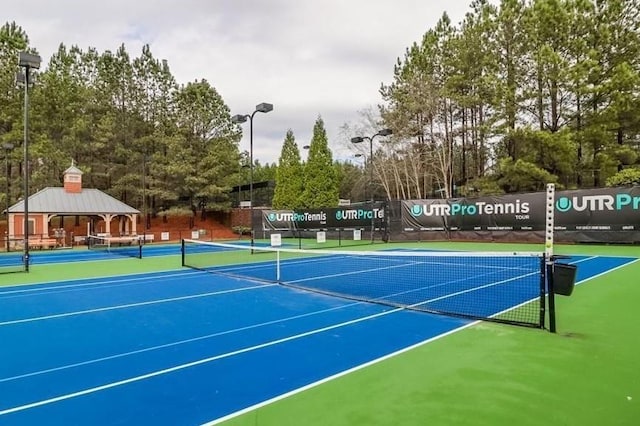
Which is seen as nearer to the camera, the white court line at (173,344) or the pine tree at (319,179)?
the white court line at (173,344)

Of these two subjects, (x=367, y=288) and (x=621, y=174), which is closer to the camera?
(x=367, y=288)

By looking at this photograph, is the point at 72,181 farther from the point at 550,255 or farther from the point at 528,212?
the point at 550,255

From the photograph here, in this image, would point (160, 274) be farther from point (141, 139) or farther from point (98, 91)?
point (98, 91)

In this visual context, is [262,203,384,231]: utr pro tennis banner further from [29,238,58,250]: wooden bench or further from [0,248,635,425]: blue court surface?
[0,248,635,425]: blue court surface

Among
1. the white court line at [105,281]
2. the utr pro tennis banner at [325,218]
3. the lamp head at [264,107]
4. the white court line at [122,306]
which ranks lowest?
the white court line at [105,281]

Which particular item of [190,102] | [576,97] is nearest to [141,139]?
[190,102]

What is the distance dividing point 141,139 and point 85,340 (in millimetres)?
34937

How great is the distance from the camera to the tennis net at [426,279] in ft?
22.4

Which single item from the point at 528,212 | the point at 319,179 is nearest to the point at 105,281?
the point at 528,212

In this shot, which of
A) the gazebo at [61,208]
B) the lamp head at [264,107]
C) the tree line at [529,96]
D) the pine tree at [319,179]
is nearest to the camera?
the lamp head at [264,107]

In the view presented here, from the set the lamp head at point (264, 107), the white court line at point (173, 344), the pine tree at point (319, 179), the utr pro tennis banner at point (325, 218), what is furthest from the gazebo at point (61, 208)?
the white court line at point (173, 344)

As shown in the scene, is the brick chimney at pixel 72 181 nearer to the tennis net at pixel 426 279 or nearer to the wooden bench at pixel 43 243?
the wooden bench at pixel 43 243

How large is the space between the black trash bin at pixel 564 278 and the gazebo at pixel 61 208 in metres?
26.0

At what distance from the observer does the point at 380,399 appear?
354cm
